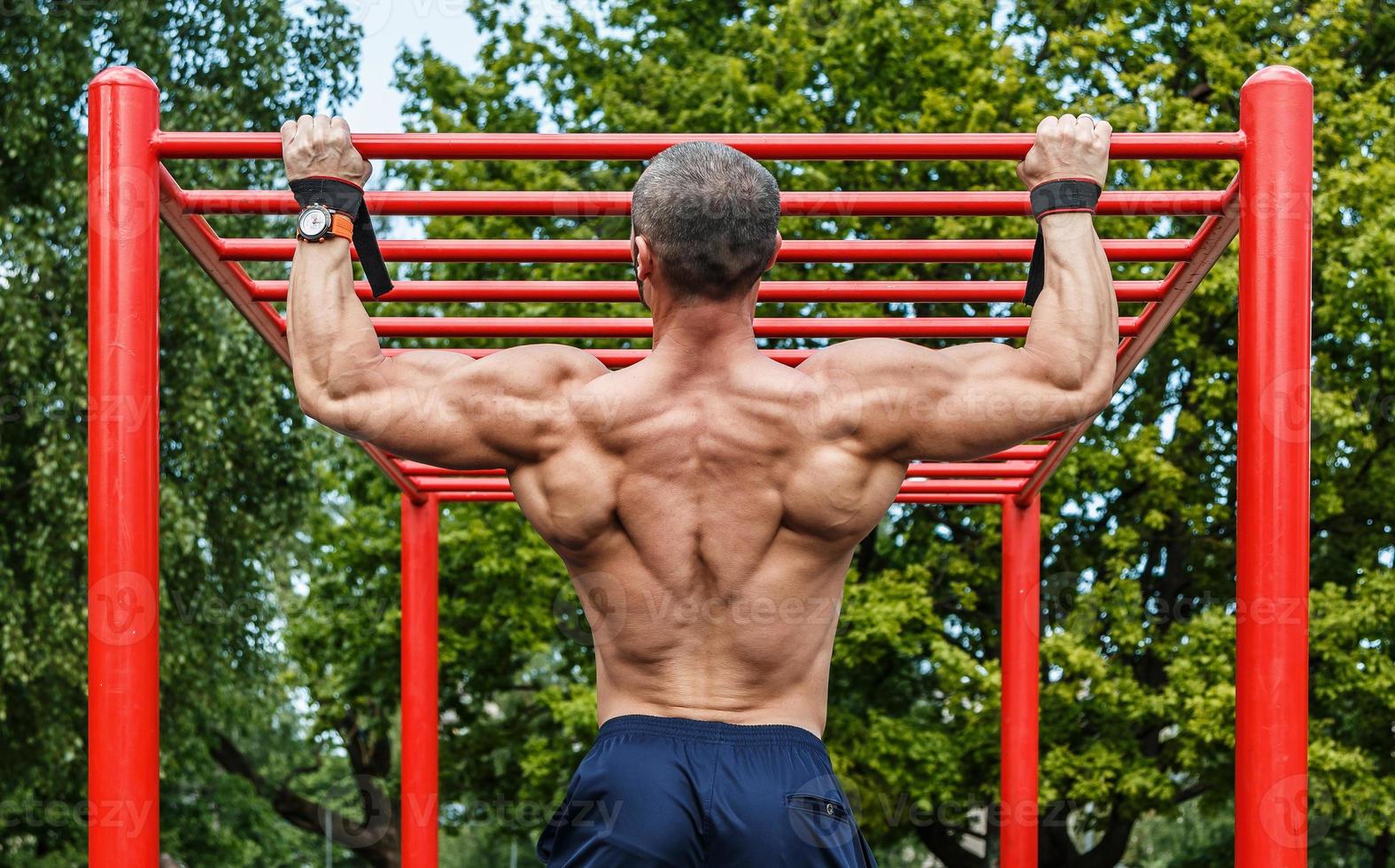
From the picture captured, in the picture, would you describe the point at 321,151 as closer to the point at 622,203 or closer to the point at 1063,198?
the point at 622,203

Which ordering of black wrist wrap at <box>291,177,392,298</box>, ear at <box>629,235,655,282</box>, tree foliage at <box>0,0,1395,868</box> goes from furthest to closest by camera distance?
tree foliage at <box>0,0,1395,868</box> → black wrist wrap at <box>291,177,392,298</box> → ear at <box>629,235,655,282</box>

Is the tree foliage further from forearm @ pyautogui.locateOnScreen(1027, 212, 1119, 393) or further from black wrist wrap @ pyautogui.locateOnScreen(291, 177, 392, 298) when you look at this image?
forearm @ pyautogui.locateOnScreen(1027, 212, 1119, 393)

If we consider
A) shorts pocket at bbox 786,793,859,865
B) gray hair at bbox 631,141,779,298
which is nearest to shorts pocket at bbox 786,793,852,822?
shorts pocket at bbox 786,793,859,865

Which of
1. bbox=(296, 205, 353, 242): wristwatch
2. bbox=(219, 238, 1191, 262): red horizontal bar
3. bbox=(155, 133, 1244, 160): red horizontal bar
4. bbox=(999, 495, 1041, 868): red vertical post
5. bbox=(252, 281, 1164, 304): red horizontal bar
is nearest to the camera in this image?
bbox=(296, 205, 353, 242): wristwatch

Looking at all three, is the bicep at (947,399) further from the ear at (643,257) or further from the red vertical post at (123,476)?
the red vertical post at (123,476)

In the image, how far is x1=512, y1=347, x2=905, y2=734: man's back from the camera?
92.3 inches

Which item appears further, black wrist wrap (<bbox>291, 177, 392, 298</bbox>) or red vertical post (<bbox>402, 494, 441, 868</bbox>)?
red vertical post (<bbox>402, 494, 441, 868</bbox>)

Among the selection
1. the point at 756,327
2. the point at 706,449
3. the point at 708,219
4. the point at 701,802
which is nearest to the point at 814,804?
the point at 701,802

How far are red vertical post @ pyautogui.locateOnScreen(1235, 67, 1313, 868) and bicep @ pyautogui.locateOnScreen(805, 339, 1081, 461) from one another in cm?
73

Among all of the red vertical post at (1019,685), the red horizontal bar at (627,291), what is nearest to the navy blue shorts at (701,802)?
the red horizontal bar at (627,291)

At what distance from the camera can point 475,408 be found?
238 cm

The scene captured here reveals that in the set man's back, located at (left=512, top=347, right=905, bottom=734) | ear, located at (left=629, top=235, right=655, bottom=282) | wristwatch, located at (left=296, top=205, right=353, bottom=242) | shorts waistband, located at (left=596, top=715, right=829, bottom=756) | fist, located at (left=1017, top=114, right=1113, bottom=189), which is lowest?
shorts waistband, located at (left=596, top=715, right=829, bottom=756)

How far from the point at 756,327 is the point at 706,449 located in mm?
2154

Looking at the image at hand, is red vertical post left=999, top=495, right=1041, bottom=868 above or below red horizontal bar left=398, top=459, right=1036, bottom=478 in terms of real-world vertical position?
below
